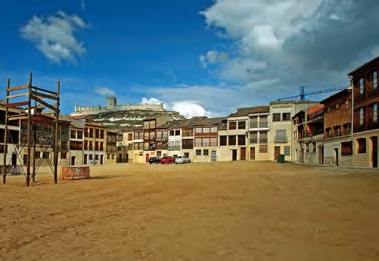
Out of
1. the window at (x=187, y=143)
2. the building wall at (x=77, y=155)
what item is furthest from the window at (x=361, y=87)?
the building wall at (x=77, y=155)

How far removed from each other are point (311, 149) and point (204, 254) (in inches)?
1810

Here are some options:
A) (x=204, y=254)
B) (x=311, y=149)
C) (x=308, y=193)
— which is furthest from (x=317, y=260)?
(x=311, y=149)

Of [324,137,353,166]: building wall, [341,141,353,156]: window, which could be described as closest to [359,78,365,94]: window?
[324,137,353,166]: building wall

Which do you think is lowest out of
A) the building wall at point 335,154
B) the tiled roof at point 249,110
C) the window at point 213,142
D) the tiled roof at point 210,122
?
the building wall at point 335,154

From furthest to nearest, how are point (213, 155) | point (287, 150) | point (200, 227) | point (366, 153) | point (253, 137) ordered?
point (213, 155) → point (253, 137) → point (287, 150) → point (366, 153) → point (200, 227)

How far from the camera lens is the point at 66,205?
41.9 feet

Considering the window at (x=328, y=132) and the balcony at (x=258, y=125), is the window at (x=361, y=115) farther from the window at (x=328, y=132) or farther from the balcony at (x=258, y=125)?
the balcony at (x=258, y=125)

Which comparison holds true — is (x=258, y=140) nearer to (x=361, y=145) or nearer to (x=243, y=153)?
(x=243, y=153)

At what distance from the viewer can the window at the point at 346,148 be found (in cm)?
Result: 3493

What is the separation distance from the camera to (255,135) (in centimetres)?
6562

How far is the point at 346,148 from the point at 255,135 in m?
30.0

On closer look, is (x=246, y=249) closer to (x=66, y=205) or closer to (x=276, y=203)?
(x=276, y=203)

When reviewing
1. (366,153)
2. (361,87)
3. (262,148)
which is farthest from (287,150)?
(366,153)

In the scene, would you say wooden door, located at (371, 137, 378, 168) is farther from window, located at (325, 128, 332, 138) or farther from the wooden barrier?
the wooden barrier
